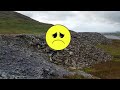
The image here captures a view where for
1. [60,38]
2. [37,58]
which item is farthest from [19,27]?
[60,38]

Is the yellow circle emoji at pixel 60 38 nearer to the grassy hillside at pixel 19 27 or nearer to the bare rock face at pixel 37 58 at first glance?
the bare rock face at pixel 37 58

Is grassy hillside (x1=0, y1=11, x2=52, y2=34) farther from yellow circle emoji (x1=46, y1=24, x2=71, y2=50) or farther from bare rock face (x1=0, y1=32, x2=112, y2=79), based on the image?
yellow circle emoji (x1=46, y1=24, x2=71, y2=50)

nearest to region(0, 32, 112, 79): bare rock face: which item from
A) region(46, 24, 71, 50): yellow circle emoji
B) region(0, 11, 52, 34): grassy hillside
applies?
region(46, 24, 71, 50): yellow circle emoji

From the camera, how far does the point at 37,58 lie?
33.4m

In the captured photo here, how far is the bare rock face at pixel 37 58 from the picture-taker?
27000 millimetres

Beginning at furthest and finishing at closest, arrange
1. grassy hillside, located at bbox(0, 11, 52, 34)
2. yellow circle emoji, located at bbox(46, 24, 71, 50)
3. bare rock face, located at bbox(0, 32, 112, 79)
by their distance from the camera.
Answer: grassy hillside, located at bbox(0, 11, 52, 34) → bare rock face, located at bbox(0, 32, 112, 79) → yellow circle emoji, located at bbox(46, 24, 71, 50)

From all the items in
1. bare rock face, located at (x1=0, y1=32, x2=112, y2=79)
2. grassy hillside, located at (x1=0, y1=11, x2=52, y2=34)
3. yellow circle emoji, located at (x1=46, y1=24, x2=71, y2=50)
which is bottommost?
bare rock face, located at (x1=0, y1=32, x2=112, y2=79)

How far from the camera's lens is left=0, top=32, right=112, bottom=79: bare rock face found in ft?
88.6

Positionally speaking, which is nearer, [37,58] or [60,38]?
[60,38]

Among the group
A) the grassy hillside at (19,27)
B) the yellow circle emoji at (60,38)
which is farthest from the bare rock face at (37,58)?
the grassy hillside at (19,27)

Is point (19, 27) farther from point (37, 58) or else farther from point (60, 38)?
point (60, 38)
